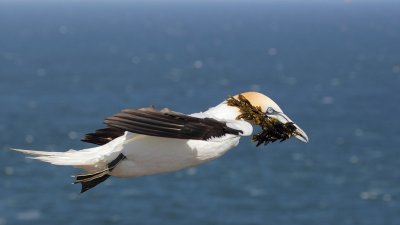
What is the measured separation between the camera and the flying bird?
8727 mm

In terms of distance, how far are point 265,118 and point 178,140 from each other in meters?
0.82

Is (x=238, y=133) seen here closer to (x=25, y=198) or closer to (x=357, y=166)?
(x=25, y=198)

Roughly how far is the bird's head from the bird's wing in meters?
0.38

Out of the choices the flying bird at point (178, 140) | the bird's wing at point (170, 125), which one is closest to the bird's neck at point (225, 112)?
the flying bird at point (178, 140)

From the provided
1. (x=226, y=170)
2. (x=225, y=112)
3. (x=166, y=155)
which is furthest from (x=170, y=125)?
(x=226, y=170)

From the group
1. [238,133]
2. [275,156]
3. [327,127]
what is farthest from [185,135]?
[327,127]

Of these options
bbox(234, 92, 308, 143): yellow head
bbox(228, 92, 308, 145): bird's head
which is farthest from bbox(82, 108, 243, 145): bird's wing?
bbox(234, 92, 308, 143): yellow head

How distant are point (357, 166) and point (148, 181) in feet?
91.1

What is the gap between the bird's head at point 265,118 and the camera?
9133 millimetres

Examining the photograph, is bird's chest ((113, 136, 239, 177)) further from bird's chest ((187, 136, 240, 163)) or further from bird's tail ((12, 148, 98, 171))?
bird's tail ((12, 148, 98, 171))

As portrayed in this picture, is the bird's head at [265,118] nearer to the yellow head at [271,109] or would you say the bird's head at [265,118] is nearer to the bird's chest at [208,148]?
the yellow head at [271,109]

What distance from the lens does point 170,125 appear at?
8.73m

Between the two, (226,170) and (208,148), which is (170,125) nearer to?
(208,148)

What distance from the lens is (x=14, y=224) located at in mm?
107188
